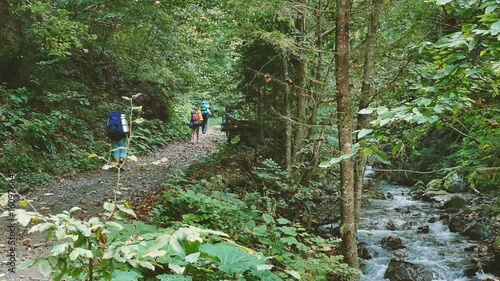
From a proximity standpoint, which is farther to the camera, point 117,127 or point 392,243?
point 392,243

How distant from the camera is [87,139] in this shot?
13453mm

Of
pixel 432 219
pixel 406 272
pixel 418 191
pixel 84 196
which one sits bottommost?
pixel 406 272

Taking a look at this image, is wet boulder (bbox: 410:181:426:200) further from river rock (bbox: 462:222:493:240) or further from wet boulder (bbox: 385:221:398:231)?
river rock (bbox: 462:222:493:240)

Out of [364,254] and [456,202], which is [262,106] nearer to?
[364,254]

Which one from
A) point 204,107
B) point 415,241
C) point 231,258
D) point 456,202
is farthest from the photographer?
point 204,107

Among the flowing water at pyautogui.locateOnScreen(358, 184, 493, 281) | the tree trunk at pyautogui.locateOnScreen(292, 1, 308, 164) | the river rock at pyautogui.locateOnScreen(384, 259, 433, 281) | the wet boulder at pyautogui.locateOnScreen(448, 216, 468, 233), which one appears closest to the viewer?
the river rock at pyautogui.locateOnScreen(384, 259, 433, 281)

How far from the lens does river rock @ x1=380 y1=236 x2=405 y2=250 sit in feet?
33.8

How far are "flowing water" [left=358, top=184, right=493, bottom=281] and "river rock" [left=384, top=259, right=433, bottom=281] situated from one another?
0.69ft

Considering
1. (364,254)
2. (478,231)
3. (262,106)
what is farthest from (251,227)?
(478,231)

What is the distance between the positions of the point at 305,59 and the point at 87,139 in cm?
833

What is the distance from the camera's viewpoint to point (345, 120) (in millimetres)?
5754

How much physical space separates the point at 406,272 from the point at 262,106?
5.95 m

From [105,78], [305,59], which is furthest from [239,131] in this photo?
[105,78]

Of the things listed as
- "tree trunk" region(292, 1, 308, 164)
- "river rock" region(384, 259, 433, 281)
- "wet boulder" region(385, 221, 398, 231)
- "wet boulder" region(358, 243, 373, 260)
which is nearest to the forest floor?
"tree trunk" region(292, 1, 308, 164)
